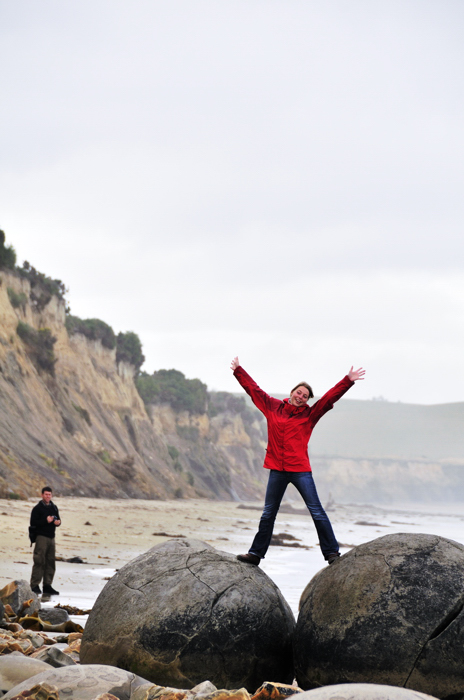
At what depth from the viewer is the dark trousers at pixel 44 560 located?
11328mm

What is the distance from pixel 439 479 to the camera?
509 ft

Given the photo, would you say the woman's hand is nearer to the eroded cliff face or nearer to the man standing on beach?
the man standing on beach

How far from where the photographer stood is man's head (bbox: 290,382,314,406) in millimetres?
6777

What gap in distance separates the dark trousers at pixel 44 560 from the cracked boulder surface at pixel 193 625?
17.5ft

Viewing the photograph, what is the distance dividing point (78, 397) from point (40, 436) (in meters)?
9.84

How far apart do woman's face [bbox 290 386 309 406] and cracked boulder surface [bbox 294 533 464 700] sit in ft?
4.98

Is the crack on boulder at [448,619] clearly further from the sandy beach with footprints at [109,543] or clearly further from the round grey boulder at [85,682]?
the sandy beach with footprints at [109,543]

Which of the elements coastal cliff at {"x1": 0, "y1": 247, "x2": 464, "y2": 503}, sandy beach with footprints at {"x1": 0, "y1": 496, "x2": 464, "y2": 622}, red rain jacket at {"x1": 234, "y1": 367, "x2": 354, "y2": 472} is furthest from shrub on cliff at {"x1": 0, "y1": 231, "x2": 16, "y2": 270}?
red rain jacket at {"x1": 234, "y1": 367, "x2": 354, "y2": 472}

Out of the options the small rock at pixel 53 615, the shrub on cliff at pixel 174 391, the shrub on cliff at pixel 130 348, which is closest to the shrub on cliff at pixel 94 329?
the shrub on cliff at pixel 130 348

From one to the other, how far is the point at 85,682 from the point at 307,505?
2.71 meters

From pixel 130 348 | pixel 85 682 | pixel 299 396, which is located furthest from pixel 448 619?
pixel 130 348

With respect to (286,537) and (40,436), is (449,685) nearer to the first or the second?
(286,537)

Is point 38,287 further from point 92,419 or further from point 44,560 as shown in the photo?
point 44,560

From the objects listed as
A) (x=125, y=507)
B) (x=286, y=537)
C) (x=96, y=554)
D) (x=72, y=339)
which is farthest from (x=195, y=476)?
(x=96, y=554)
